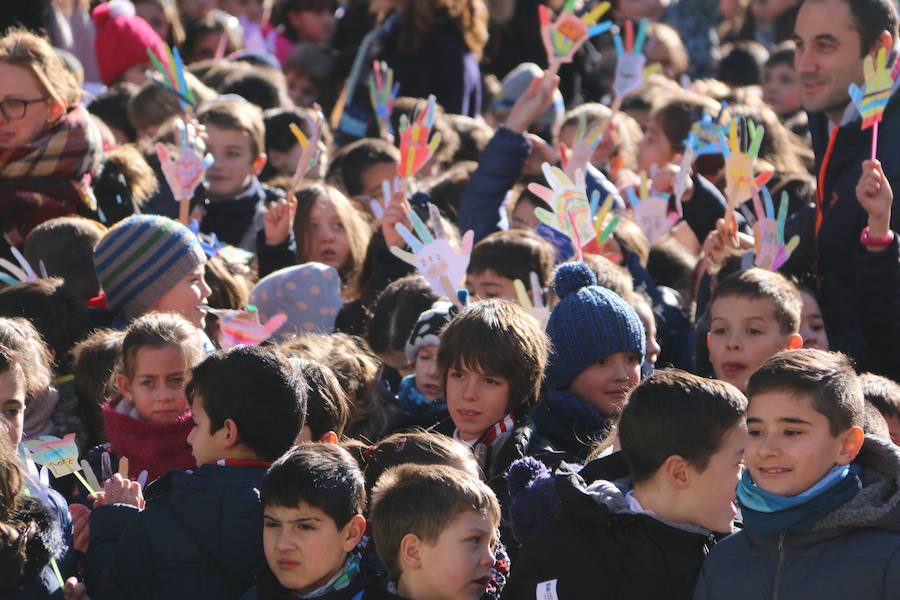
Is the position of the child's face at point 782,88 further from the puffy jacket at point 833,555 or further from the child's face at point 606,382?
the puffy jacket at point 833,555

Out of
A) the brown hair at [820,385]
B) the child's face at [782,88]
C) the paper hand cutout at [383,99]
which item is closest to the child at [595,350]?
the brown hair at [820,385]

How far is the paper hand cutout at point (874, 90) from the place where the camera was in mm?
4453

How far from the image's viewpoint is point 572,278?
13.8ft

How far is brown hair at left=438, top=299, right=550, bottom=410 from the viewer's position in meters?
3.85

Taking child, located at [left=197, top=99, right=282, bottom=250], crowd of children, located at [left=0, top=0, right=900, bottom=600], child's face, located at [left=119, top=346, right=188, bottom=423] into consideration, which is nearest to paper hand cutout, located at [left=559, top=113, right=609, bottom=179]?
crowd of children, located at [left=0, top=0, right=900, bottom=600]

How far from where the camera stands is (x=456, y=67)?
764 centimetres

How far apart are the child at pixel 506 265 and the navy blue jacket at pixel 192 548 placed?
180cm

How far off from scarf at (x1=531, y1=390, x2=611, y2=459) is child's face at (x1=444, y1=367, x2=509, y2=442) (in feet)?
0.41

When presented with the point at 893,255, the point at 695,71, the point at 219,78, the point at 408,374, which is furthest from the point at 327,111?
the point at 893,255

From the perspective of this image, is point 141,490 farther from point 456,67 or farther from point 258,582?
point 456,67

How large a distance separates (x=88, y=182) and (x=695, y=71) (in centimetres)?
574

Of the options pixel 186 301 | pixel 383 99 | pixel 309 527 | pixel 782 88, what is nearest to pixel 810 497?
pixel 309 527

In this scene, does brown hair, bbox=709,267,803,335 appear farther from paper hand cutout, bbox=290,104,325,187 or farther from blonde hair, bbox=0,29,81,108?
blonde hair, bbox=0,29,81,108

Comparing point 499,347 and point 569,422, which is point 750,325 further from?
point 499,347
